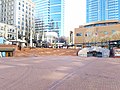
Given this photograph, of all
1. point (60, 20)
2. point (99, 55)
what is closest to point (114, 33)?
point (99, 55)

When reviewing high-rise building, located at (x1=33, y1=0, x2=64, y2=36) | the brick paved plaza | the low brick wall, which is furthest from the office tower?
the brick paved plaza

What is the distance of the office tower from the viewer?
91188 mm

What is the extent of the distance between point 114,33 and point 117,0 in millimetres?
42316

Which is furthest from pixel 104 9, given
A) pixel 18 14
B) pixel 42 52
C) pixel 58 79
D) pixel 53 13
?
pixel 58 79

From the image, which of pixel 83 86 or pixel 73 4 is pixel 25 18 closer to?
pixel 73 4

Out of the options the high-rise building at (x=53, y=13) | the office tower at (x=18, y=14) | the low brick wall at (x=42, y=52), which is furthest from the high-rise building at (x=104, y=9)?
the low brick wall at (x=42, y=52)

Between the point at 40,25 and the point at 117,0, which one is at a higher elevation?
the point at 117,0

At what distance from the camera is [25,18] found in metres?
96.1

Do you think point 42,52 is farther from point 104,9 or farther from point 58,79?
point 104,9

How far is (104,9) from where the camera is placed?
10700cm

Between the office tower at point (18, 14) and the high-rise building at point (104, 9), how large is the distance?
30.6 m

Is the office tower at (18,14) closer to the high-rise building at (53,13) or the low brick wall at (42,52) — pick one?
the high-rise building at (53,13)

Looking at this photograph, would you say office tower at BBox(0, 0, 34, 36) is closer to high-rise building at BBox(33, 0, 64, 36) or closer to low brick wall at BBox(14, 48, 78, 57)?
high-rise building at BBox(33, 0, 64, 36)

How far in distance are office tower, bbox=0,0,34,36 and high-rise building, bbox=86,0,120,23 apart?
100ft
